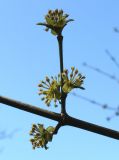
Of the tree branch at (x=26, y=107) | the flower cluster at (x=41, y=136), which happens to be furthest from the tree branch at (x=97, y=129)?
the flower cluster at (x=41, y=136)

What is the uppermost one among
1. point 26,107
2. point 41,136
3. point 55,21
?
point 55,21

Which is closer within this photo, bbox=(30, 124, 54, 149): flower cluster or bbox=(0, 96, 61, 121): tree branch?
bbox=(0, 96, 61, 121): tree branch

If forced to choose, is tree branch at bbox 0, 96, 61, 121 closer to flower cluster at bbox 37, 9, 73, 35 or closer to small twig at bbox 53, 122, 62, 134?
small twig at bbox 53, 122, 62, 134

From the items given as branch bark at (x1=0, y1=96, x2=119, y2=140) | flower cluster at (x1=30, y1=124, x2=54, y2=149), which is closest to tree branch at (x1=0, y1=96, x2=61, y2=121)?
branch bark at (x1=0, y1=96, x2=119, y2=140)

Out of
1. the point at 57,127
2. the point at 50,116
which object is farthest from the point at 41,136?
the point at 50,116

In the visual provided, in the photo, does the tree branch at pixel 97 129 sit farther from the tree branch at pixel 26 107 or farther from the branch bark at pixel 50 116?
the tree branch at pixel 26 107

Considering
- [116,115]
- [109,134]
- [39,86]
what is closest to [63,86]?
[39,86]

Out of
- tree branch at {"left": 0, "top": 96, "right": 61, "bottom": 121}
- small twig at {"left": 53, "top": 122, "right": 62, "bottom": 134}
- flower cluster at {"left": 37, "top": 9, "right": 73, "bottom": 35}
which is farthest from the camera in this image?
flower cluster at {"left": 37, "top": 9, "right": 73, "bottom": 35}

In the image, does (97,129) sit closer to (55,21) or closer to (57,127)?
(57,127)
